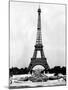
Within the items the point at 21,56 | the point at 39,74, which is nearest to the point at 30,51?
the point at 21,56

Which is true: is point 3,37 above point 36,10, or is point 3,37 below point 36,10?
below

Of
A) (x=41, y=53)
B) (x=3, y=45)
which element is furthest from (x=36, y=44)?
(x=3, y=45)

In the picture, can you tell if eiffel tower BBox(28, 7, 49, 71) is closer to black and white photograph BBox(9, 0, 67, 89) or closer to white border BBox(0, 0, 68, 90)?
black and white photograph BBox(9, 0, 67, 89)

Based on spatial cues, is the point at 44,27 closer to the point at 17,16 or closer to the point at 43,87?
the point at 17,16

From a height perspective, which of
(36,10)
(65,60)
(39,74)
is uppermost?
(36,10)

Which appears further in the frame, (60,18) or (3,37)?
(60,18)

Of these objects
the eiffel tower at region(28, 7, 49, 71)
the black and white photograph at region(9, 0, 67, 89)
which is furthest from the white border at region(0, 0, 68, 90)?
the eiffel tower at region(28, 7, 49, 71)

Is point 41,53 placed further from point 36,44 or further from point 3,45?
point 3,45

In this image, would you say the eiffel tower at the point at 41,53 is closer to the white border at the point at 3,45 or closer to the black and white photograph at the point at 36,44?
the black and white photograph at the point at 36,44
